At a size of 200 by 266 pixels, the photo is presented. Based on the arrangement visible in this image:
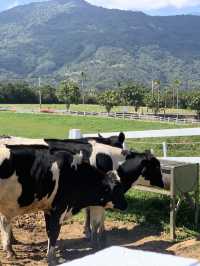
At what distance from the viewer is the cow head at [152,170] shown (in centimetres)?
995

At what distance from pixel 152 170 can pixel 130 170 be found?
1.71 feet

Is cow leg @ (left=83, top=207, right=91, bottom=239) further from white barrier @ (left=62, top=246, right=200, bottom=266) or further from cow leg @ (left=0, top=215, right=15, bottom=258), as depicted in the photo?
white barrier @ (left=62, top=246, right=200, bottom=266)

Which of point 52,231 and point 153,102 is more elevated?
point 153,102

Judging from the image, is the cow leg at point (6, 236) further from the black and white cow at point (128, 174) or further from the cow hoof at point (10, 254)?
the black and white cow at point (128, 174)

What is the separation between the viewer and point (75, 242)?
9969 millimetres

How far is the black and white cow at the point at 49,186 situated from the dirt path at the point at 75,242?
0.43 meters

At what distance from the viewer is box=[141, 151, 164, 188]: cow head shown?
995cm

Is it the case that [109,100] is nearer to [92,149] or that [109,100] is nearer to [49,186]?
[92,149]

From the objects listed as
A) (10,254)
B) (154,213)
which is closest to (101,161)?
(10,254)

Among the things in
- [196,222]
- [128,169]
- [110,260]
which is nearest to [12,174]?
[128,169]

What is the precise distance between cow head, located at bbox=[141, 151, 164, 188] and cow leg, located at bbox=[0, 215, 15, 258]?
266 centimetres

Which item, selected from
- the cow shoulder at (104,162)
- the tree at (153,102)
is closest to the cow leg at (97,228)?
the cow shoulder at (104,162)

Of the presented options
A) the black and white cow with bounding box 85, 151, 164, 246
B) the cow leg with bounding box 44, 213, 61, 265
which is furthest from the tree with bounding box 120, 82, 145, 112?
the cow leg with bounding box 44, 213, 61, 265

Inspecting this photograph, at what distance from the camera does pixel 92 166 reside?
915 centimetres
